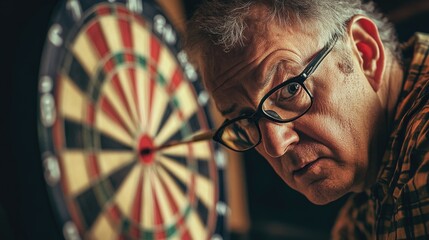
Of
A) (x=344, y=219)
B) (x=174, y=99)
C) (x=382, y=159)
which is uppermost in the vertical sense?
(x=174, y=99)

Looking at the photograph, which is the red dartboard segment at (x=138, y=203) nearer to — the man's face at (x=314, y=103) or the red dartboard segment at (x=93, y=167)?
the red dartboard segment at (x=93, y=167)

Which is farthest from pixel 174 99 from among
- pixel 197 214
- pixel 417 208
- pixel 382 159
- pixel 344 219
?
pixel 417 208

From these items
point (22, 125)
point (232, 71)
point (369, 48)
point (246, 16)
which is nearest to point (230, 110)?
point (232, 71)

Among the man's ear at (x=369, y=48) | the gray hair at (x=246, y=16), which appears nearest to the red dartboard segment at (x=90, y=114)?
the gray hair at (x=246, y=16)

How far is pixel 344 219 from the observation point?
1.64 metres

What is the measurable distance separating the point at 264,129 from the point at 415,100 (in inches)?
11.1

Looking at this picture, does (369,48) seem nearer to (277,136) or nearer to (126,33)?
(277,136)

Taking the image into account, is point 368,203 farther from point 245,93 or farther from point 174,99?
point 174,99

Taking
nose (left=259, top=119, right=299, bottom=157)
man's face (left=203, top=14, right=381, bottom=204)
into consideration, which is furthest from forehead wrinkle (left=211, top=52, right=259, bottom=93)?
nose (left=259, top=119, right=299, bottom=157)

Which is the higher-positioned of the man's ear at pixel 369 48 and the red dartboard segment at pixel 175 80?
the red dartboard segment at pixel 175 80

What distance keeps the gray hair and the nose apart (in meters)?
0.16

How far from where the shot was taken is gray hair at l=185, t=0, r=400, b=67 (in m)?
1.27

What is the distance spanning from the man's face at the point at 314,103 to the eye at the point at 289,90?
0.05 feet

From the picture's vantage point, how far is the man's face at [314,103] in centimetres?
Result: 127
